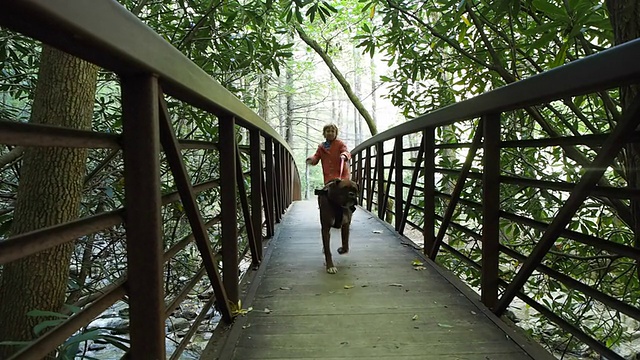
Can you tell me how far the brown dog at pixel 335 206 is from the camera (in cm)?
328

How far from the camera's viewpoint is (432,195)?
11.4 ft

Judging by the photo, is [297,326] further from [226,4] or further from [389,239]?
[226,4]

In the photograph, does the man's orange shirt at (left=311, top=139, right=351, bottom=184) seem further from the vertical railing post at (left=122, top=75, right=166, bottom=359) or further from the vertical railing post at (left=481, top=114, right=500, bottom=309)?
the vertical railing post at (left=122, top=75, right=166, bottom=359)

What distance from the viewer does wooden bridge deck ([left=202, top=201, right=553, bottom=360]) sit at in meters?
1.91

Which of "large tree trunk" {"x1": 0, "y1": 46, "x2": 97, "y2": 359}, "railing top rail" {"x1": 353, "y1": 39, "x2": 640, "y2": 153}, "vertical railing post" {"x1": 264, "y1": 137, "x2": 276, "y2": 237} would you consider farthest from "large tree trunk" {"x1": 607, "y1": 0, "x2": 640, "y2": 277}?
"vertical railing post" {"x1": 264, "y1": 137, "x2": 276, "y2": 237}

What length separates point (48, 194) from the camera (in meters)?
2.20

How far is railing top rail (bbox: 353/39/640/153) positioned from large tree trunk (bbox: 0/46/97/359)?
2.20m

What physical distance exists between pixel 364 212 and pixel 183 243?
4980mm

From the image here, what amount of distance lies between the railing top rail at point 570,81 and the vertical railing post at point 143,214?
56.0 inches

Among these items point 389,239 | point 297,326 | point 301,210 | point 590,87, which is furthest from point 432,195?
point 301,210

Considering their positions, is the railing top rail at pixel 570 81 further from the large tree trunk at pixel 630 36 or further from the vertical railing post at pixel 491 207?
the large tree trunk at pixel 630 36

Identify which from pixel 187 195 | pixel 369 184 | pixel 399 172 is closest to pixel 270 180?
pixel 399 172

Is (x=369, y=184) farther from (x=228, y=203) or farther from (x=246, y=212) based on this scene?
(x=228, y=203)

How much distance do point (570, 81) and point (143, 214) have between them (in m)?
1.54
